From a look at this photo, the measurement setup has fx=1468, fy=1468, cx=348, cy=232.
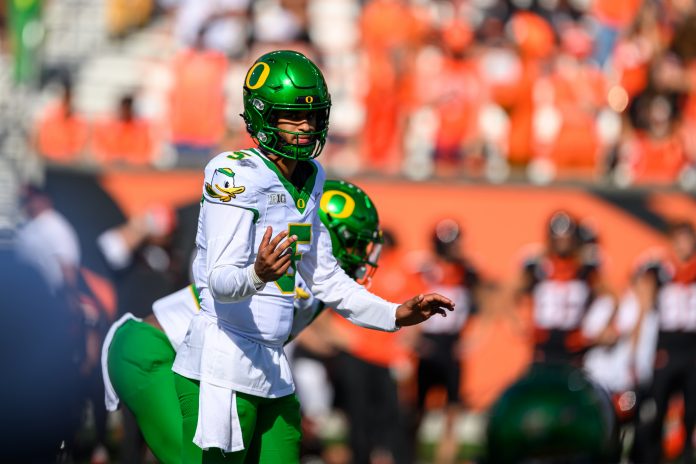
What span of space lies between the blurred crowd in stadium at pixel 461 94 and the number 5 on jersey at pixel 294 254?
6897mm

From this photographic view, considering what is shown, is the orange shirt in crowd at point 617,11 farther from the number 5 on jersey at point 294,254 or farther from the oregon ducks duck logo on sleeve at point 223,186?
the oregon ducks duck logo on sleeve at point 223,186

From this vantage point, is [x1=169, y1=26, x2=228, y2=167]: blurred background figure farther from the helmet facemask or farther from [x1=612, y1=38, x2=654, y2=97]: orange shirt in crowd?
the helmet facemask

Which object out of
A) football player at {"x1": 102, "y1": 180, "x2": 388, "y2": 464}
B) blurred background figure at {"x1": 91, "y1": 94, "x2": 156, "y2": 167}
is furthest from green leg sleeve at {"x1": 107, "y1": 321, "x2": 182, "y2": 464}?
blurred background figure at {"x1": 91, "y1": 94, "x2": 156, "y2": 167}

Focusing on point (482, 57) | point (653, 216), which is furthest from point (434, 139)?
point (653, 216)

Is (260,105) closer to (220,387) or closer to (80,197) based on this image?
(220,387)

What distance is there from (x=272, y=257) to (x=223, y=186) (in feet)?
1.23

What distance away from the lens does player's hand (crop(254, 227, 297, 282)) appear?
4.72 meters

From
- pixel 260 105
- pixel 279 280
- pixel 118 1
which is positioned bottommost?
pixel 279 280

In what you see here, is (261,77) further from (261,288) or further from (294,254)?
(261,288)

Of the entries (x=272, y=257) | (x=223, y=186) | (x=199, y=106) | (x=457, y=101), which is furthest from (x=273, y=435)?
(x=199, y=106)

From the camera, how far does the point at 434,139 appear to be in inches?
504

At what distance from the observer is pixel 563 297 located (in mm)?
10617

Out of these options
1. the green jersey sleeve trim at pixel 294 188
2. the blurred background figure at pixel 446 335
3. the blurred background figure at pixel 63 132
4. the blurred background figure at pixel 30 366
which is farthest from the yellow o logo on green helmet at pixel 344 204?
the blurred background figure at pixel 63 132

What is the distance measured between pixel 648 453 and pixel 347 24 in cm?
623
